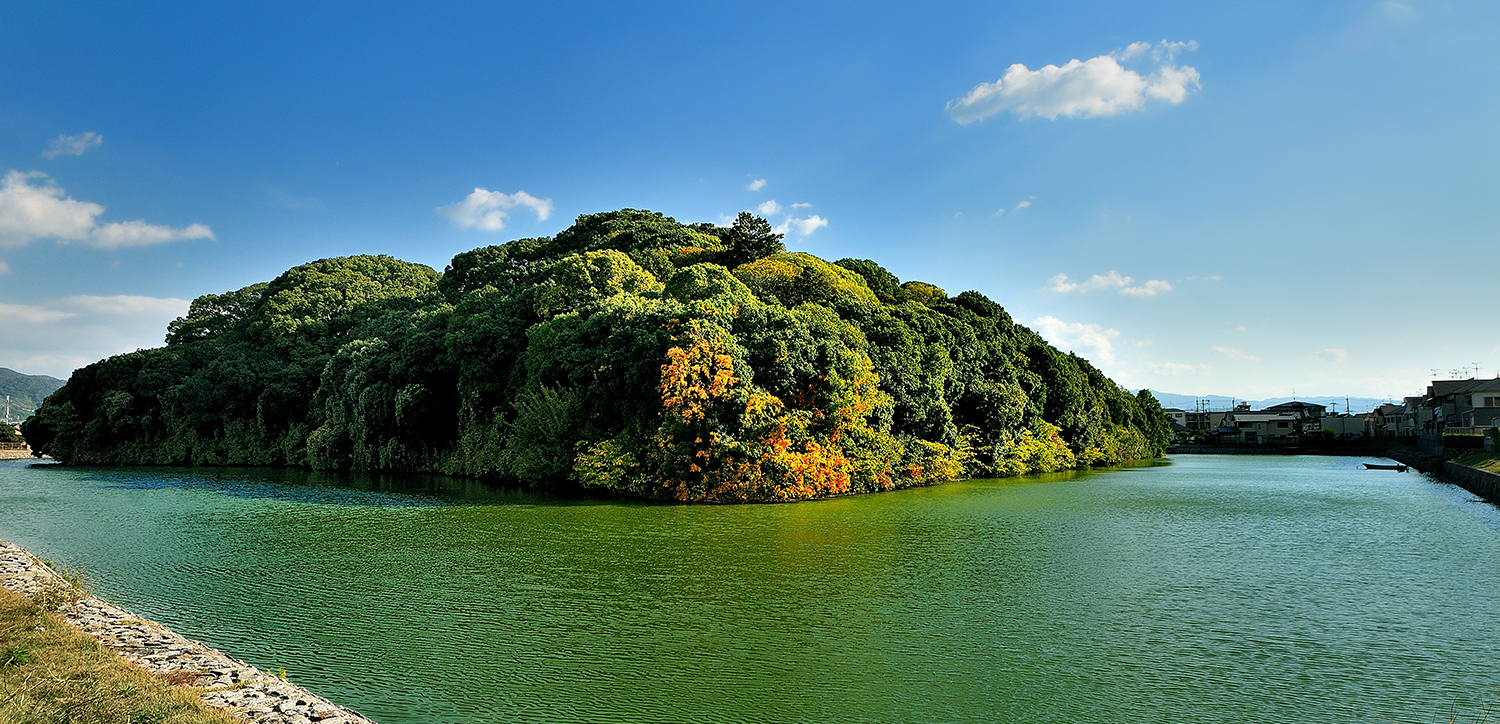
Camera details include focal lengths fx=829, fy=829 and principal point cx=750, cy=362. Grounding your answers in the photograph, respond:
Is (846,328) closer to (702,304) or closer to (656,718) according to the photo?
(702,304)

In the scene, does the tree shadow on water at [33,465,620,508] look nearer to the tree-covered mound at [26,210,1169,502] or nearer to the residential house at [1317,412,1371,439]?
the tree-covered mound at [26,210,1169,502]

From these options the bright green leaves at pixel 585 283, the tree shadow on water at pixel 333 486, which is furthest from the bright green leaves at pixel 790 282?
the tree shadow on water at pixel 333 486

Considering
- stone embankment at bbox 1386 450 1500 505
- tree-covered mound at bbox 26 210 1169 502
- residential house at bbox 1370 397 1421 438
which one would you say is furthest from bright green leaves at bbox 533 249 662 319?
residential house at bbox 1370 397 1421 438

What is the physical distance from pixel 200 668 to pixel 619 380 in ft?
57.1

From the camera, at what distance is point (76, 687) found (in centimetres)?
584

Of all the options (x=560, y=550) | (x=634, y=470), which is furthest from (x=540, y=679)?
(x=634, y=470)

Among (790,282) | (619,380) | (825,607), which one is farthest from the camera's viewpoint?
(790,282)

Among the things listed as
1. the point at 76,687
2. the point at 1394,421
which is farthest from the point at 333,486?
the point at 1394,421

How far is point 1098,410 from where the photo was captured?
1807 inches

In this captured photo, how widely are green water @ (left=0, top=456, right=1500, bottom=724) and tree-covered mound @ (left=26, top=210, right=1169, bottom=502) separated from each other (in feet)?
11.3

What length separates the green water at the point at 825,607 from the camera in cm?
709

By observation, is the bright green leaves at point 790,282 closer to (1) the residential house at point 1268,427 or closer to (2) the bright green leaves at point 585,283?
(2) the bright green leaves at point 585,283

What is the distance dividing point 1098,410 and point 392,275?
46.8 meters

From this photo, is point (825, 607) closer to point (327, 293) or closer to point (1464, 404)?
point (327, 293)
